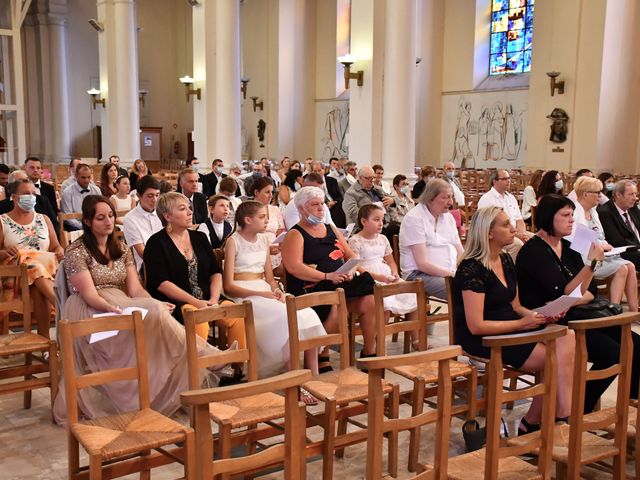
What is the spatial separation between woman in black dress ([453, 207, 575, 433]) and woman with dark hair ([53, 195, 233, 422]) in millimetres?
1476

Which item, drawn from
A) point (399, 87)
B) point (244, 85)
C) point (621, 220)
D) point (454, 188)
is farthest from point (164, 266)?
point (244, 85)

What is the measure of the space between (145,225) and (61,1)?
19754mm

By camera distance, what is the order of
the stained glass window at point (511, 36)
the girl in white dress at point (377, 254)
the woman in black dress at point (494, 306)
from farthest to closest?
1. the stained glass window at point (511, 36)
2. the girl in white dress at point (377, 254)
3. the woman in black dress at point (494, 306)

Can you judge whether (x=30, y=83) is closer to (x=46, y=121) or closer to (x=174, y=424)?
(x=46, y=121)

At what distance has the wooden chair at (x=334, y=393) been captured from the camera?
10.9 feet

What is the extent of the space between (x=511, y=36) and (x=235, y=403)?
57.5ft

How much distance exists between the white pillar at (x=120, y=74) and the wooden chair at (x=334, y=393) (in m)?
14.2

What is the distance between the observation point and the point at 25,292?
4.41 meters

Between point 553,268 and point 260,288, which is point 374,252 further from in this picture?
point 553,268

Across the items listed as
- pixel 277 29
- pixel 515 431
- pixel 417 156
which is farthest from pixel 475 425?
pixel 277 29

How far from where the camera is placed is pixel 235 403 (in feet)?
10.9

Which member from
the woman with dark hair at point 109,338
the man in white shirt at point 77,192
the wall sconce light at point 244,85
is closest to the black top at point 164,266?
the woman with dark hair at point 109,338

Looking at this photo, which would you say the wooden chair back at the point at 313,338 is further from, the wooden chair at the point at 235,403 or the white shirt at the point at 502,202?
the white shirt at the point at 502,202

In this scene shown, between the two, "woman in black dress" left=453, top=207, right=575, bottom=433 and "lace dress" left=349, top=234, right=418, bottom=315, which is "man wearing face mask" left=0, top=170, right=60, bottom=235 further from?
"woman in black dress" left=453, top=207, right=575, bottom=433
